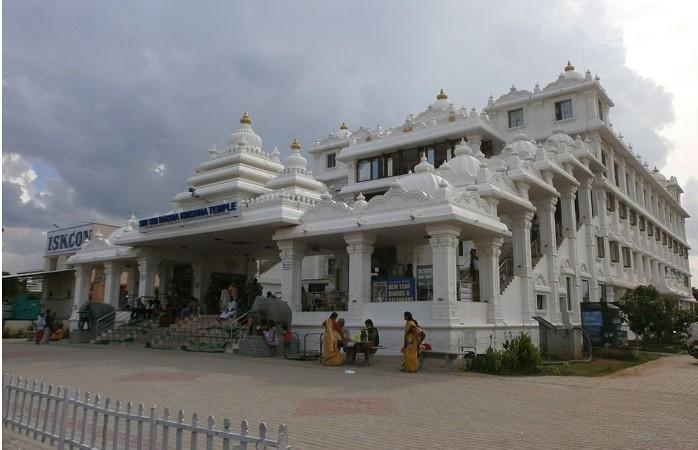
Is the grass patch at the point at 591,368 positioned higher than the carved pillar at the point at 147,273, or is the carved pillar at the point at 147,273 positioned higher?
the carved pillar at the point at 147,273

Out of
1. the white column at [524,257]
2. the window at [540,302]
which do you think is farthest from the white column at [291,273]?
the window at [540,302]

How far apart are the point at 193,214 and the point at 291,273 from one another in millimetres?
5449

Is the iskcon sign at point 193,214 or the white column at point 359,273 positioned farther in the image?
the iskcon sign at point 193,214

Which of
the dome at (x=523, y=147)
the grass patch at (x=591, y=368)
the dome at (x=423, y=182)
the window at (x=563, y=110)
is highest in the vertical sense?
the window at (x=563, y=110)

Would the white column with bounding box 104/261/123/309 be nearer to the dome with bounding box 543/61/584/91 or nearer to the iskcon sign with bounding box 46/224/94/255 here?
the iskcon sign with bounding box 46/224/94/255

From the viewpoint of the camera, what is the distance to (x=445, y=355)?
1488 centimetres

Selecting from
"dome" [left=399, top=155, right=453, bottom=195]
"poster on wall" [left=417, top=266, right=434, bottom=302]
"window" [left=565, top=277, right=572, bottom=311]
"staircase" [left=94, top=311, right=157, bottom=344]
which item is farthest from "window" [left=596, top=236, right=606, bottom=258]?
"staircase" [left=94, top=311, right=157, bottom=344]

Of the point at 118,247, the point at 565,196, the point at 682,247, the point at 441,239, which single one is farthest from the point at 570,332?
the point at 682,247

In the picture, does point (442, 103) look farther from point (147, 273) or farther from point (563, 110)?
point (147, 273)

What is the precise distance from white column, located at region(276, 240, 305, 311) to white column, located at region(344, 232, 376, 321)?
2.73m

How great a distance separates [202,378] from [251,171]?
1546cm

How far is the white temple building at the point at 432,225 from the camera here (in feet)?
57.0

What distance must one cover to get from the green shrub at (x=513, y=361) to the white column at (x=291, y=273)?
7742 mm

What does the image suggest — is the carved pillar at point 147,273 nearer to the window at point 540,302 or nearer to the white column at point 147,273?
the white column at point 147,273
